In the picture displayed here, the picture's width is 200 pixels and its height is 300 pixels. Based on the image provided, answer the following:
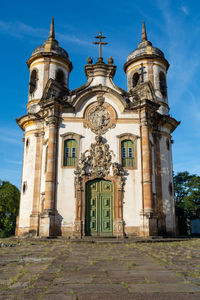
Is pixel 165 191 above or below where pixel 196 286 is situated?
above

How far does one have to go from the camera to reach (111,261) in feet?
27.1

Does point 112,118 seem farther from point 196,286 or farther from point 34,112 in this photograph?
point 196,286

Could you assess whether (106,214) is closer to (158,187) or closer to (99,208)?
(99,208)

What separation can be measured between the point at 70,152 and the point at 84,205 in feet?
12.8

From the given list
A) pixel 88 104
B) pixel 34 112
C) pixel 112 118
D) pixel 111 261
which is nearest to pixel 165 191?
pixel 112 118

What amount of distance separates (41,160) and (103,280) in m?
17.5

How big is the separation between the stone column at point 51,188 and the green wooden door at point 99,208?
225cm

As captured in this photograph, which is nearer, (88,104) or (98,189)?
(98,189)

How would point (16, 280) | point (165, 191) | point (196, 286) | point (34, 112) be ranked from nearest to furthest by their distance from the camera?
point (196, 286) → point (16, 280) → point (165, 191) → point (34, 112)

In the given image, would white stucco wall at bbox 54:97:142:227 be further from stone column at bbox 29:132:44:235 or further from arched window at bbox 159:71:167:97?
arched window at bbox 159:71:167:97

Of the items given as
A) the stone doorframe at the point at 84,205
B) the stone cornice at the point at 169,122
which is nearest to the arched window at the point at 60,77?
the stone cornice at the point at 169,122

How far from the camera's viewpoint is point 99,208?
771 inches

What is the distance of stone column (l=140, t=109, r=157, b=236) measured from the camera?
18656mm

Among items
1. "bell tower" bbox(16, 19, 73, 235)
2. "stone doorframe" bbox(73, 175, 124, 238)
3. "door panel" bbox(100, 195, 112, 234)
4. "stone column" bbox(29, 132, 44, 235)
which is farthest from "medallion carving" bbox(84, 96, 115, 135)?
"door panel" bbox(100, 195, 112, 234)
